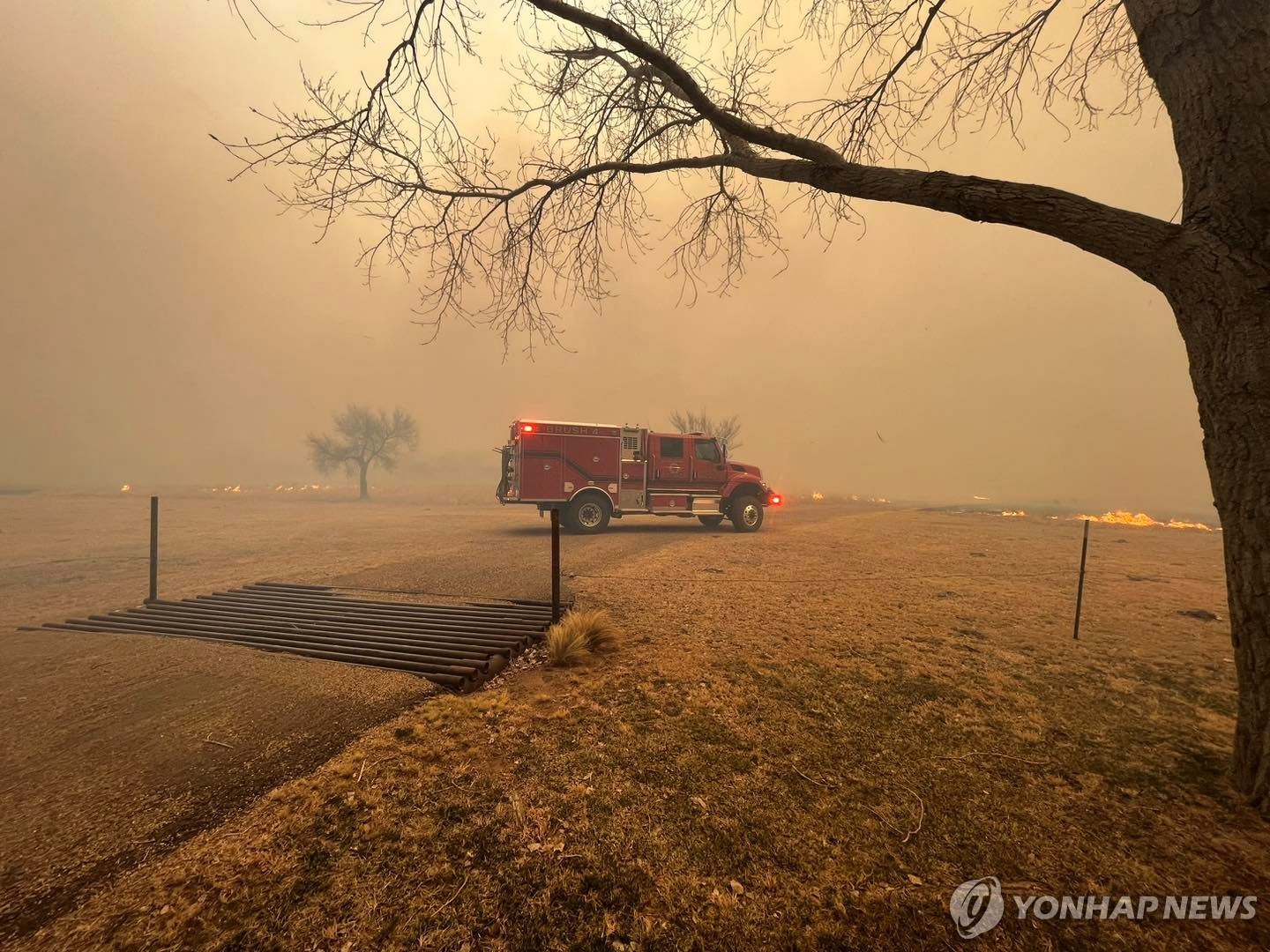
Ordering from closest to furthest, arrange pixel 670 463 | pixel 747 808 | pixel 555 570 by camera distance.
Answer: pixel 747 808, pixel 555 570, pixel 670 463

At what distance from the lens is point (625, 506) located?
1325 cm

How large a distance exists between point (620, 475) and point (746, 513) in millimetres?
4100

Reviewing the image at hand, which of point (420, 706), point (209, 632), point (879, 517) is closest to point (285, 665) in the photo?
point (420, 706)

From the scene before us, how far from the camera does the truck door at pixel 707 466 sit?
13.8 meters

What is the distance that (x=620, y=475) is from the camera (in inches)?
518

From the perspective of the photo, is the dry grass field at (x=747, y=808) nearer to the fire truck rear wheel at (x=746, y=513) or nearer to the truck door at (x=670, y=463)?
the truck door at (x=670, y=463)

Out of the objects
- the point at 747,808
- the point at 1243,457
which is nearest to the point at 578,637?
the point at 747,808

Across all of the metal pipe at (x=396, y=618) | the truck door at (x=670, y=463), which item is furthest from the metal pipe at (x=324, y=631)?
the truck door at (x=670, y=463)

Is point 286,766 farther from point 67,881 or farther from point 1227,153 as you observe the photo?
point 1227,153

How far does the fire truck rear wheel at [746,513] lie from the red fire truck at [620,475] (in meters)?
0.03

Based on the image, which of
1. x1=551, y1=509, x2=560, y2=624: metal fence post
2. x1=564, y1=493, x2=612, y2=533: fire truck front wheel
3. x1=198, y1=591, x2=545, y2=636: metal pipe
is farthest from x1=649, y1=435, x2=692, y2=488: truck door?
x1=198, y1=591, x2=545, y2=636: metal pipe

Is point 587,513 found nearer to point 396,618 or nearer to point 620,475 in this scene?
point 620,475

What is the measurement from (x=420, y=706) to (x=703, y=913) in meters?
2.15

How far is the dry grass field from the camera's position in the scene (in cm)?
162
